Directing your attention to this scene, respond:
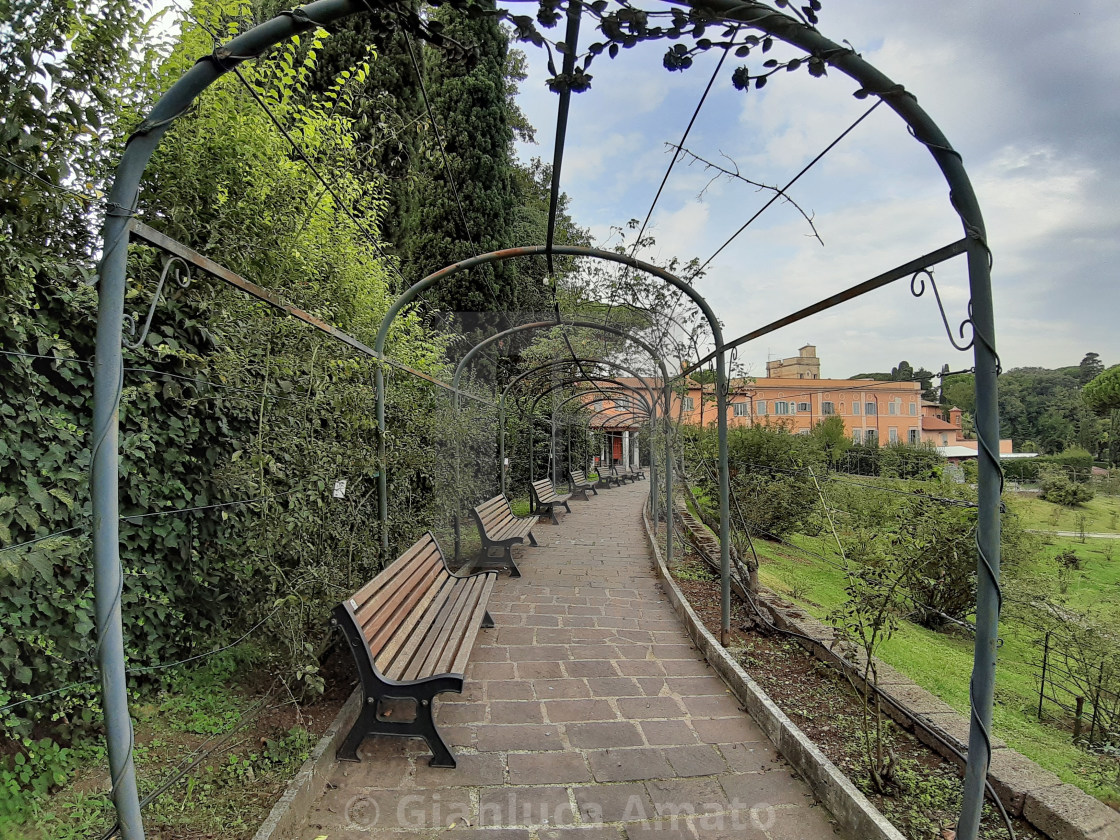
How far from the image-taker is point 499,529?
6520 millimetres

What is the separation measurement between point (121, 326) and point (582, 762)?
2.64m

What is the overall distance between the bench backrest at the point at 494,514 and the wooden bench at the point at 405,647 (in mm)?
2246

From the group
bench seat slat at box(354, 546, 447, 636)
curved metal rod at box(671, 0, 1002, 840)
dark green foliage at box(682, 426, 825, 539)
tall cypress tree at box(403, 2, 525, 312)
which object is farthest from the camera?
tall cypress tree at box(403, 2, 525, 312)

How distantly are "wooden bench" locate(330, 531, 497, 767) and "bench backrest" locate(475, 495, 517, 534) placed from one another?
225 cm

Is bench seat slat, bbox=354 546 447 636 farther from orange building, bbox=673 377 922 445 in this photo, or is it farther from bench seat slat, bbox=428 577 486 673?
orange building, bbox=673 377 922 445

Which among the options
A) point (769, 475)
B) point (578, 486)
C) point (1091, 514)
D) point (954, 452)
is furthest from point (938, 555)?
point (1091, 514)

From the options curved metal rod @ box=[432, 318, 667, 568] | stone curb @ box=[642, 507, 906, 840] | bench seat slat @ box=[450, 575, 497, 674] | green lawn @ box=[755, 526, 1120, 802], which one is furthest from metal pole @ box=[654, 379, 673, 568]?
bench seat slat @ box=[450, 575, 497, 674]

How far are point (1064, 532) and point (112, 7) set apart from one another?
1780 centimetres

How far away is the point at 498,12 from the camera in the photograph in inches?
58.9

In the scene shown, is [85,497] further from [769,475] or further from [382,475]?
[769,475]

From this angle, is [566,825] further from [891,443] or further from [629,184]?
[891,443]

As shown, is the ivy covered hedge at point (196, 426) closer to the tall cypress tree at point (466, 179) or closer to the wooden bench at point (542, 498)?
the wooden bench at point (542, 498)

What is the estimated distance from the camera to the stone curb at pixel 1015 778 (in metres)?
1.89

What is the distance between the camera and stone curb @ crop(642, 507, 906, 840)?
2.00m
